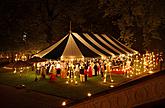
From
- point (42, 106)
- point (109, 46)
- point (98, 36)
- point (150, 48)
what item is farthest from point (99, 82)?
point (150, 48)

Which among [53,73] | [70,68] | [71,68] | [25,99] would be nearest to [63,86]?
[53,73]

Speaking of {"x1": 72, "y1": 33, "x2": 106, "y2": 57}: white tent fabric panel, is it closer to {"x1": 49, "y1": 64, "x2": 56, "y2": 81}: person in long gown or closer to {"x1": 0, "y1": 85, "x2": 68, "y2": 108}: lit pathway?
{"x1": 49, "y1": 64, "x2": 56, "y2": 81}: person in long gown

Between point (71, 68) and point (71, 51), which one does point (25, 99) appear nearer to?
point (71, 51)

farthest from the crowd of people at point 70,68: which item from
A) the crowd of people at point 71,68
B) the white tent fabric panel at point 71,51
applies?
the white tent fabric panel at point 71,51

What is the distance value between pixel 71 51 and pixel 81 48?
73cm

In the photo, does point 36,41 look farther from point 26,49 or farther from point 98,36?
point 98,36

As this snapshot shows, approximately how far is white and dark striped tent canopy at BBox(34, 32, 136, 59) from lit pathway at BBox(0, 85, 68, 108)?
3.00 m

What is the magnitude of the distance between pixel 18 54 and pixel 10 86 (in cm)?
1345

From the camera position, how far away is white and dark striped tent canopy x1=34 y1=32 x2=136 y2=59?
54.0 feet

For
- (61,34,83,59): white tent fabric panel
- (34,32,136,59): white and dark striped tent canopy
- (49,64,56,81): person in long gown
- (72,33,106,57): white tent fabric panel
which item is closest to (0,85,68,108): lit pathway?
(49,64,56,81): person in long gown

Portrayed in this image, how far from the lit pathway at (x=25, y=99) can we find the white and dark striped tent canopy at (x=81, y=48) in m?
3.00

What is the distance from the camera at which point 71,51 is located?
16.6 meters

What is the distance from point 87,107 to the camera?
7.98 feet

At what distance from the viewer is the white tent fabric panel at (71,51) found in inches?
643
